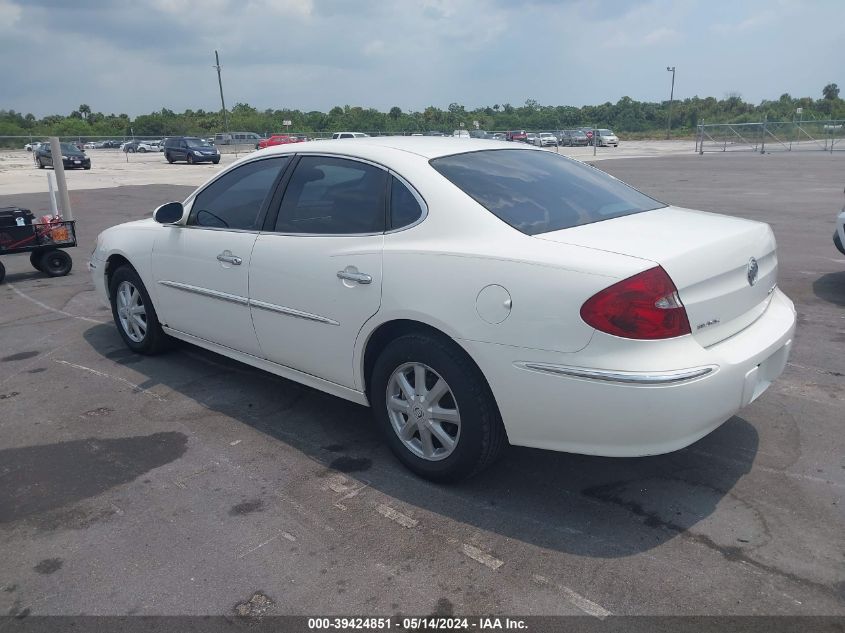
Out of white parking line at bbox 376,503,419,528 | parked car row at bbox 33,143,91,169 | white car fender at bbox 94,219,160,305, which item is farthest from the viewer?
parked car row at bbox 33,143,91,169

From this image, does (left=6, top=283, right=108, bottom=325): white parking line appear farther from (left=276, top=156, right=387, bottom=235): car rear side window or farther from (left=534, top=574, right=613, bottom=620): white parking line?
(left=534, top=574, right=613, bottom=620): white parking line

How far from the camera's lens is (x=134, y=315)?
562 centimetres

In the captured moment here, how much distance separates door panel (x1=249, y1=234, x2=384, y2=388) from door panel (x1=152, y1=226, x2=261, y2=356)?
15 centimetres

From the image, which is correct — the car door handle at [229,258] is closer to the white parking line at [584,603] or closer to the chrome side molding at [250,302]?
the chrome side molding at [250,302]

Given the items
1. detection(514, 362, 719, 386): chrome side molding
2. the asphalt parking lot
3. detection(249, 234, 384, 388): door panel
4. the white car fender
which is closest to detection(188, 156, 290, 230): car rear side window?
detection(249, 234, 384, 388): door panel

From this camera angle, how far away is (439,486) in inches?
141

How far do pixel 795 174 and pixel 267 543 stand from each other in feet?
76.8

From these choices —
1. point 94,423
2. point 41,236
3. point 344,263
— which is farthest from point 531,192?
point 41,236

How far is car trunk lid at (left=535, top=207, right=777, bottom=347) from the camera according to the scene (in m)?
3.03

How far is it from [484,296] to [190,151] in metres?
38.7

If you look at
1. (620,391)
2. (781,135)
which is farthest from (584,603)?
(781,135)

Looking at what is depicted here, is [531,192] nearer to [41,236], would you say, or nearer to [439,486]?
[439,486]

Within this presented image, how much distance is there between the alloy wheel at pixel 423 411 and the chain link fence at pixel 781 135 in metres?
39.5

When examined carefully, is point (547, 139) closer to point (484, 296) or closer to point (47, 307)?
point (47, 307)
